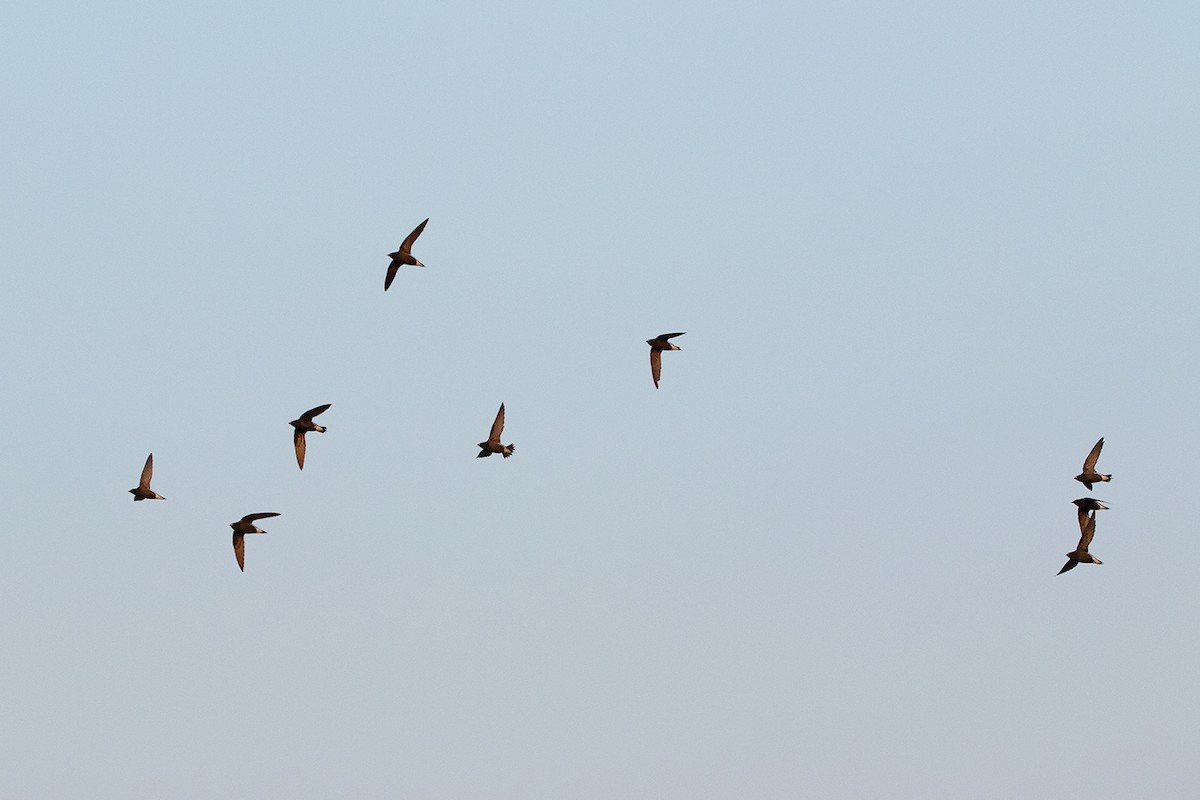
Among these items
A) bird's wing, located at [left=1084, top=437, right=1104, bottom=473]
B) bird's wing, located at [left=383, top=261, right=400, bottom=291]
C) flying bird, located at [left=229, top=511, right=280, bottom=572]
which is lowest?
flying bird, located at [left=229, top=511, right=280, bottom=572]

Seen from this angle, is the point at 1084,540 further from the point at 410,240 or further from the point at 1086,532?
the point at 410,240

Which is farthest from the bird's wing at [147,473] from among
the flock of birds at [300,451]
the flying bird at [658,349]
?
the flying bird at [658,349]

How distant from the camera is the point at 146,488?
237ft

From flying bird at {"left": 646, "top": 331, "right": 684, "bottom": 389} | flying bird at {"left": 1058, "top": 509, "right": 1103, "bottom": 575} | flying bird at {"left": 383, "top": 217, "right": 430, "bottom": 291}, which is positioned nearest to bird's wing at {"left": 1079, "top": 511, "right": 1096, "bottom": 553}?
flying bird at {"left": 1058, "top": 509, "right": 1103, "bottom": 575}

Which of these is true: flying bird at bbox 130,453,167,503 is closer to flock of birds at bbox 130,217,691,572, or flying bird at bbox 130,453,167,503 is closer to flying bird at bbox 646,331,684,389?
flock of birds at bbox 130,217,691,572

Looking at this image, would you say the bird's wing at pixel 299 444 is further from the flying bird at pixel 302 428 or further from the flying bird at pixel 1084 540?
the flying bird at pixel 1084 540

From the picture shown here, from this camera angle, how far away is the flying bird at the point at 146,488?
71875 mm

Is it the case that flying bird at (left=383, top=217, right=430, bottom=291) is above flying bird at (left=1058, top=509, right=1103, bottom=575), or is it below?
above

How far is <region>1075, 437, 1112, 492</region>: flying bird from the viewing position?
2773 inches

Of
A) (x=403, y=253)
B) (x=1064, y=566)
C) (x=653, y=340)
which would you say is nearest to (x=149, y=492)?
(x=403, y=253)

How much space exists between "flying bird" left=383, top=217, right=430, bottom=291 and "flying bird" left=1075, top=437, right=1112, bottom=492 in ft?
101

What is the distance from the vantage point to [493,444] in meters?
77.7

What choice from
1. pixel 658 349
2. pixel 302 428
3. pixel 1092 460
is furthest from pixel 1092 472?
pixel 302 428

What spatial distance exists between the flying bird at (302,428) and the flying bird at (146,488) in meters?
6.51
